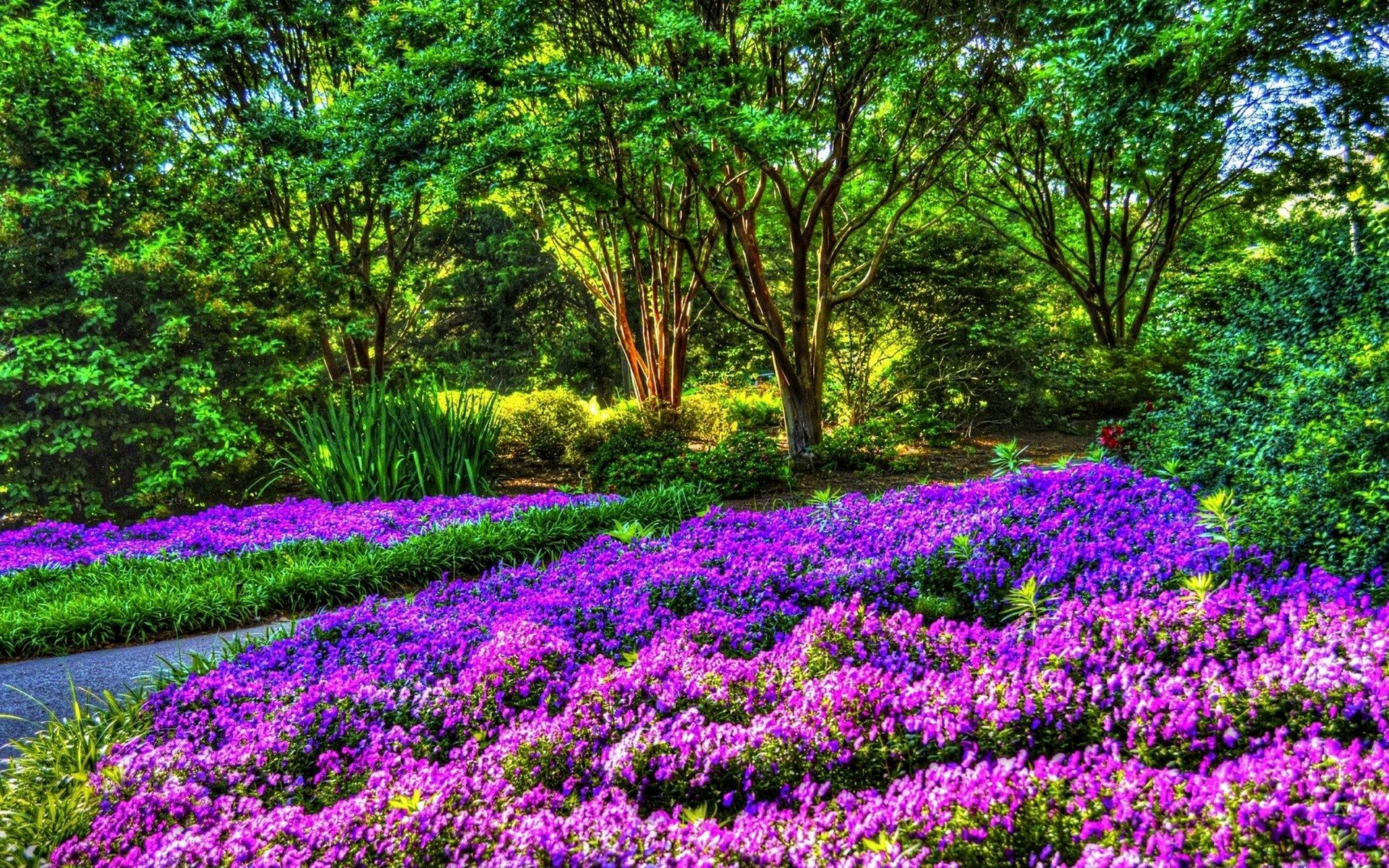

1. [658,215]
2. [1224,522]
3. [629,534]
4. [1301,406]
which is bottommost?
[629,534]

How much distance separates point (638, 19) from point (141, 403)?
20.0ft

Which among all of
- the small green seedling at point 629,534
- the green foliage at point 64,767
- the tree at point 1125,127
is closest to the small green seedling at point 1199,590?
the small green seedling at point 629,534

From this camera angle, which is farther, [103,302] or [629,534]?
[103,302]

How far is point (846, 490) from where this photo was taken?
23.3 feet

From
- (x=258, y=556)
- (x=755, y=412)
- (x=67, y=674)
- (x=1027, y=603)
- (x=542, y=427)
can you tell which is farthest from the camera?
(x=755, y=412)

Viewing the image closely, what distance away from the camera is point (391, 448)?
7.10 m

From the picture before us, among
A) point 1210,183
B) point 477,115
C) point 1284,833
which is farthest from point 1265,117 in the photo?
point 1284,833

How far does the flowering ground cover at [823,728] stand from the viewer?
1.35 metres

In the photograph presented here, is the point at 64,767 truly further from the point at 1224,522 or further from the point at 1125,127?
the point at 1125,127

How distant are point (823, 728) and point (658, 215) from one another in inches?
356

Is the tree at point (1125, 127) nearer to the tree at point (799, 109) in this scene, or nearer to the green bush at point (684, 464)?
the tree at point (799, 109)

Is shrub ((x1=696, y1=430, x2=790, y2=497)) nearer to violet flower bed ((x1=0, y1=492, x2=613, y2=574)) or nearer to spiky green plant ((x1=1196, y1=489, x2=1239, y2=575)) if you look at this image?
violet flower bed ((x1=0, y1=492, x2=613, y2=574))

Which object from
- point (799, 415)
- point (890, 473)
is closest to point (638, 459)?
point (799, 415)

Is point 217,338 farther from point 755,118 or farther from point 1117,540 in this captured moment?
Result: point 1117,540
